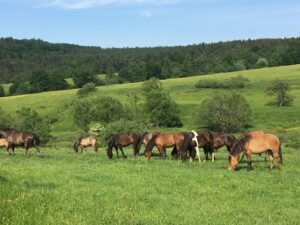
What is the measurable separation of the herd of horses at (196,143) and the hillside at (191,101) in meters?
48.2

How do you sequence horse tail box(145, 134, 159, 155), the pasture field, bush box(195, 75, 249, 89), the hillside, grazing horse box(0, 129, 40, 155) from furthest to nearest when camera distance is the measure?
bush box(195, 75, 249, 89) < the hillside < grazing horse box(0, 129, 40, 155) < horse tail box(145, 134, 159, 155) < the pasture field

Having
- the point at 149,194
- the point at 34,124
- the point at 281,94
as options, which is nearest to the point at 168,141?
the point at 149,194

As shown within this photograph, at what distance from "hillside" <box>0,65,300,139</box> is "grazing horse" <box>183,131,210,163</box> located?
172ft

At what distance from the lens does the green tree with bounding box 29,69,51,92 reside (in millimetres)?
156375

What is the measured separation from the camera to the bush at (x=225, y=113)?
85.1 meters

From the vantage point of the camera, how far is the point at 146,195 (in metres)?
14.4

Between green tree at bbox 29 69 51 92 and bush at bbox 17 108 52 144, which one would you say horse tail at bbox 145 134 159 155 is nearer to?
bush at bbox 17 108 52 144

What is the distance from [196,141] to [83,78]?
5571 inches

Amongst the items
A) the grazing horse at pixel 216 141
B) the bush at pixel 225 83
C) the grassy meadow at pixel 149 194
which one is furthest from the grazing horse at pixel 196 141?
the bush at pixel 225 83

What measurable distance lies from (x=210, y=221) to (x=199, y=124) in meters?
79.4

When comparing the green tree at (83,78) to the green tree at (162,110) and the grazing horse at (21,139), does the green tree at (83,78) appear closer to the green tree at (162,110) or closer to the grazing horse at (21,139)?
the green tree at (162,110)

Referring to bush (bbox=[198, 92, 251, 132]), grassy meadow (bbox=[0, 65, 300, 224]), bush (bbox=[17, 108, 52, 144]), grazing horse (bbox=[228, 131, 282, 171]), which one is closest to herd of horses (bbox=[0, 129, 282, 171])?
grazing horse (bbox=[228, 131, 282, 171])

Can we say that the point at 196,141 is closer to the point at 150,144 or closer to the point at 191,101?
the point at 150,144

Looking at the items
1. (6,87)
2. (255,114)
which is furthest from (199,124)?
(6,87)
